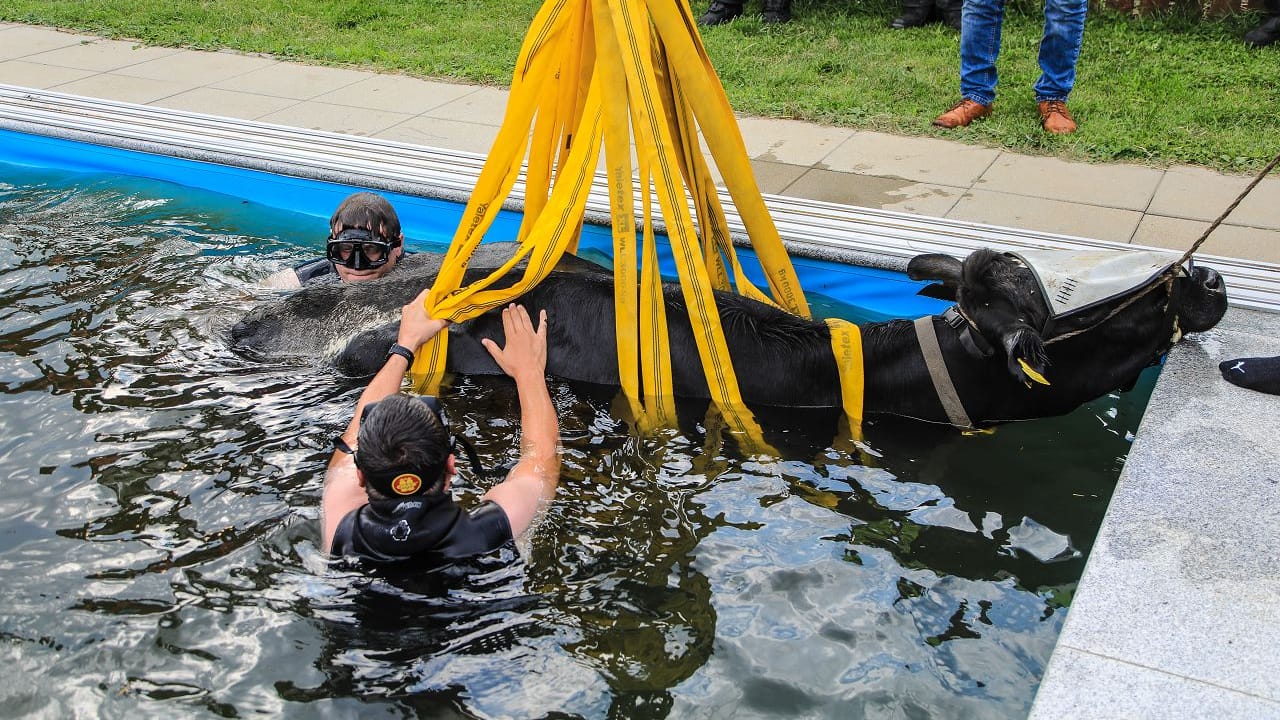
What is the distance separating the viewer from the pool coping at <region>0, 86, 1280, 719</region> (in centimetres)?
275

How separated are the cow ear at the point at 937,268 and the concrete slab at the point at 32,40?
366 inches

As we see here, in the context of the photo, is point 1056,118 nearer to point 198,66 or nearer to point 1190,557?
point 1190,557

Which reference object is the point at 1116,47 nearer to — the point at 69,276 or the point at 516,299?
the point at 516,299

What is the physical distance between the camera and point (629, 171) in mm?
4246

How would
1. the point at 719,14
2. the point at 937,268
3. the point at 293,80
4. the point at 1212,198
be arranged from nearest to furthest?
the point at 937,268 → the point at 1212,198 → the point at 293,80 → the point at 719,14

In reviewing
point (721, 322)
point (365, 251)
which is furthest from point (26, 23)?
point (721, 322)

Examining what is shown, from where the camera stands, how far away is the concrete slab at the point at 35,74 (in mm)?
9094

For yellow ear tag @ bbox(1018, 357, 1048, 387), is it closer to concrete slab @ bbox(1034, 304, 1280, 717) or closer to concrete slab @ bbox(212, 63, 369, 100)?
concrete slab @ bbox(1034, 304, 1280, 717)

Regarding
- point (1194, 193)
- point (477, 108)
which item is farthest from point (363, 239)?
point (1194, 193)

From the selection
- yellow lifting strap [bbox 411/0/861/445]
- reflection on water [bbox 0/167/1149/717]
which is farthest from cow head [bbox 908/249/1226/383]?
yellow lifting strap [bbox 411/0/861/445]

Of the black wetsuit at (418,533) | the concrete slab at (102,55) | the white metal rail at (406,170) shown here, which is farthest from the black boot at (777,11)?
the black wetsuit at (418,533)

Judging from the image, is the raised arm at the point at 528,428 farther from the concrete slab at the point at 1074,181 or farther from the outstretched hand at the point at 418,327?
the concrete slab at the point at 1074,181

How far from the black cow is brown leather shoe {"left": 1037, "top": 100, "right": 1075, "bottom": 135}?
12.3 feet

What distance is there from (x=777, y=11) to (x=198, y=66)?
5.45 m
